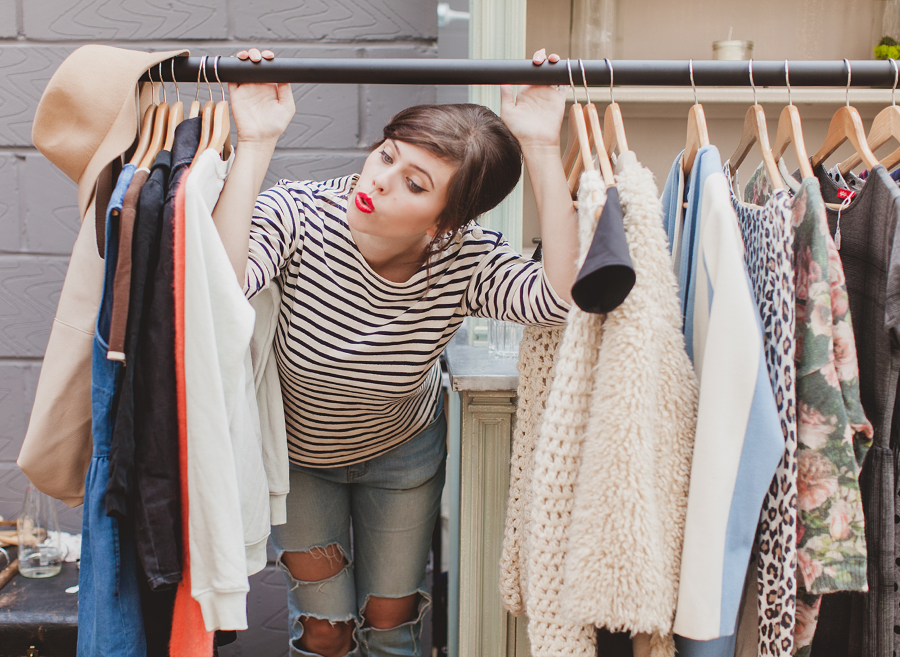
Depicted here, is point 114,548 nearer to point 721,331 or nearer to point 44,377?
point 44,377

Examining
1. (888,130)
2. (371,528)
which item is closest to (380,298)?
(371,528)

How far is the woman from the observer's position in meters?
0.87

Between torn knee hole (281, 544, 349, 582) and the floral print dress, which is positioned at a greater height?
the floral print dress

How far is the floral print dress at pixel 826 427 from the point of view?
27.8 inches

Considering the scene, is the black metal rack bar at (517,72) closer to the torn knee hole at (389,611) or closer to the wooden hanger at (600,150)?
the wooden hanger at (600,150)

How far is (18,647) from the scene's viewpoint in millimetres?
1306

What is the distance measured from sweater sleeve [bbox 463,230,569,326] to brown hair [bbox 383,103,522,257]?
74 mm

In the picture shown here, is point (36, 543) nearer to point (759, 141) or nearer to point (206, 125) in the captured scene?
point (206, 125)

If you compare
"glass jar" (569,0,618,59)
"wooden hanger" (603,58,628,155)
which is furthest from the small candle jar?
"wooden hanger" (603,58,628,155)

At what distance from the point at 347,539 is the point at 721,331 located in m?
0.84

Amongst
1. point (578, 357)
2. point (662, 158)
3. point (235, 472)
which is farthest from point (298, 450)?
point (662, 158)

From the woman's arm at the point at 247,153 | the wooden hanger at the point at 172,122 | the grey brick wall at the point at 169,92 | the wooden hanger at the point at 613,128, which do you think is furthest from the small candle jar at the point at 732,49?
the wooden hanger at the point at 172,122

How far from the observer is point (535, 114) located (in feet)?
2.89

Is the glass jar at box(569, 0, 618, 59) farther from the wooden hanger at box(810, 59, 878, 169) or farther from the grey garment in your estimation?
the grey garment
